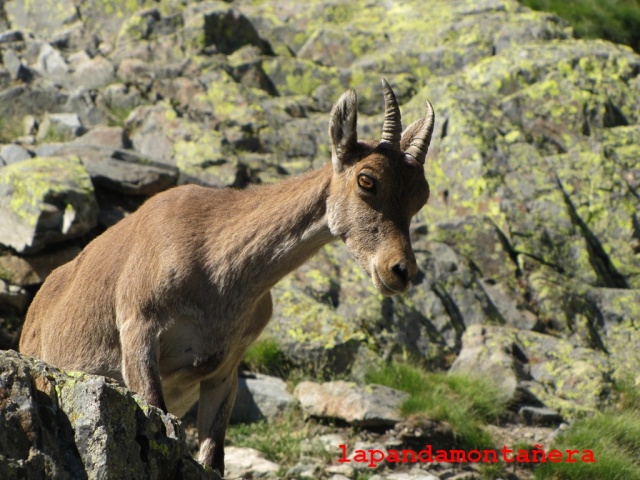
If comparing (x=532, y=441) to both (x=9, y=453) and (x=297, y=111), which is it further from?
(x=297, y=111)

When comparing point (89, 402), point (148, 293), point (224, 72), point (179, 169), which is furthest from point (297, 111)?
point (89, 402)

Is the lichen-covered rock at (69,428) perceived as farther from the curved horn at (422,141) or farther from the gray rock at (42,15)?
the gray rock at (42,15)

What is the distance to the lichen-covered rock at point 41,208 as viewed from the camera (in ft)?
43.5

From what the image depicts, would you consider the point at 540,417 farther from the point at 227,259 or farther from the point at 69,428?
the point at 69,428

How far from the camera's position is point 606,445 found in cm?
1180

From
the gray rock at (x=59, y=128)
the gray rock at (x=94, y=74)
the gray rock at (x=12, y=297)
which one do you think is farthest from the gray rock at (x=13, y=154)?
the gray rock at (x=94, y=74)

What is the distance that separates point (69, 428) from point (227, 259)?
3184 mm

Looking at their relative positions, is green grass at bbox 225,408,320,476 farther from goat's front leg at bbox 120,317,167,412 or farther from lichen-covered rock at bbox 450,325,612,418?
goat's front leg at bbox 120,317,167,412

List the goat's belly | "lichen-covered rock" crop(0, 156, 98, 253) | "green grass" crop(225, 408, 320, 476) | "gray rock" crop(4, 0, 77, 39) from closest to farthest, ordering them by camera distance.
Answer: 1. the goat's belly
2. "green grass" crop(225, 408, 320, 476)
3. "lichen-covered rock" crop(0, 156, 98, 253)
4. "gray rock" crop(4, 0, 77, 39)

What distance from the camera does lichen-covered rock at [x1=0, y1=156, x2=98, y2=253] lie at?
13.2 metres

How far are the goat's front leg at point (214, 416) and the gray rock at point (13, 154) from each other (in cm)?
899

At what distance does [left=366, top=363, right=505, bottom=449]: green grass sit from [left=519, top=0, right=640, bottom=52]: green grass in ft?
48.1

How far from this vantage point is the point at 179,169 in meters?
16.8

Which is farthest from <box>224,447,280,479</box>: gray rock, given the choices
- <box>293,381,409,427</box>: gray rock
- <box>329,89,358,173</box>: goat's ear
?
→ <box>329,89,358,173</box>: goat's ear
